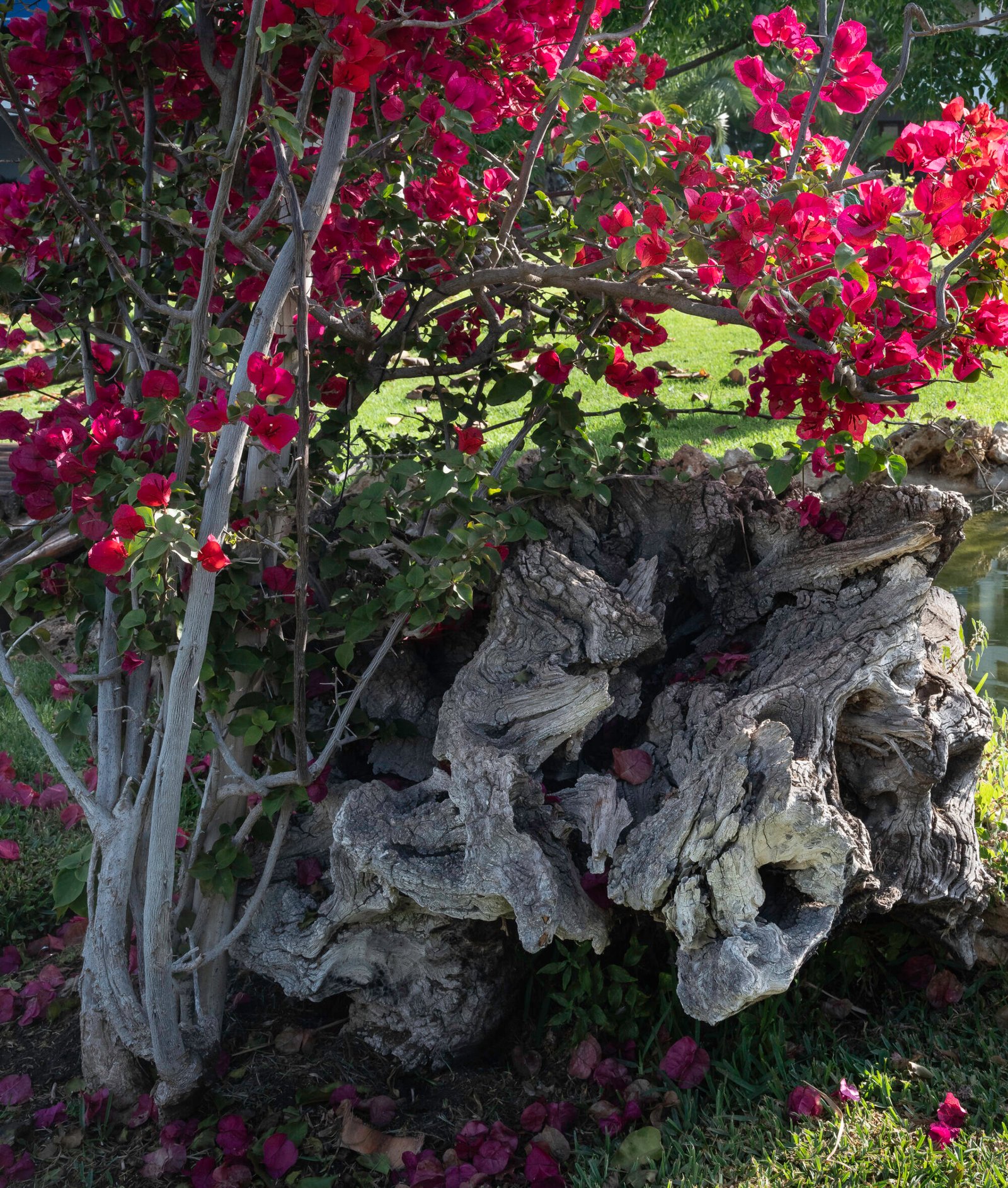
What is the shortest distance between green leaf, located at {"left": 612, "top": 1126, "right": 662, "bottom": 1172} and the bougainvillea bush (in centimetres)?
89

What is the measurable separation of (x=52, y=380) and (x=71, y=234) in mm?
317

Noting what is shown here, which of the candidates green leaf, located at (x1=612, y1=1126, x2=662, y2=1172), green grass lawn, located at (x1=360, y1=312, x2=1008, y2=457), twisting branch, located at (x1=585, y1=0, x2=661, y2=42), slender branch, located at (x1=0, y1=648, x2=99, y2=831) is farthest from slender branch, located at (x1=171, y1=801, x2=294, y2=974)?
green grass lawn, located at (x1=360, y1=312, x2=1008, y2=457)

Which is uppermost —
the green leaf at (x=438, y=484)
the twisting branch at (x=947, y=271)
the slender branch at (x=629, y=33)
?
the slender branch at (x=629, y=33)

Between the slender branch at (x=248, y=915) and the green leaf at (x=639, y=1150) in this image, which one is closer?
the green leaf at (x=639, y=1150)

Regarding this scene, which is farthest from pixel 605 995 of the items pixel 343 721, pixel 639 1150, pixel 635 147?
pixel 635 147

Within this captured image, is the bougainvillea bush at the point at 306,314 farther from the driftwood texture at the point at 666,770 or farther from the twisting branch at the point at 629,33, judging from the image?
the driftwood texture at the point at 666,770

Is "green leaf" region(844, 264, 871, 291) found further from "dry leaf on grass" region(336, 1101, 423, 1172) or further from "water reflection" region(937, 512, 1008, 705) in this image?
"water reflection" region(937, 512, 1008, 705)

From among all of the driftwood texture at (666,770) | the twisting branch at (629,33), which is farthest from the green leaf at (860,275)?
the driftwood texture at (666,770)

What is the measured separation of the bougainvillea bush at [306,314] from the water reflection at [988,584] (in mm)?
2143

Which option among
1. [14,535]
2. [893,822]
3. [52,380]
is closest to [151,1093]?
[14,535]

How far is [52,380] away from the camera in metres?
2.31

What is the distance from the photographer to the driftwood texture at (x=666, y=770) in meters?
1.95

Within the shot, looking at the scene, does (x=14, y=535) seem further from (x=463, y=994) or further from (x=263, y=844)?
(x=463, y=994)

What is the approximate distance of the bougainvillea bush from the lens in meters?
1.82
